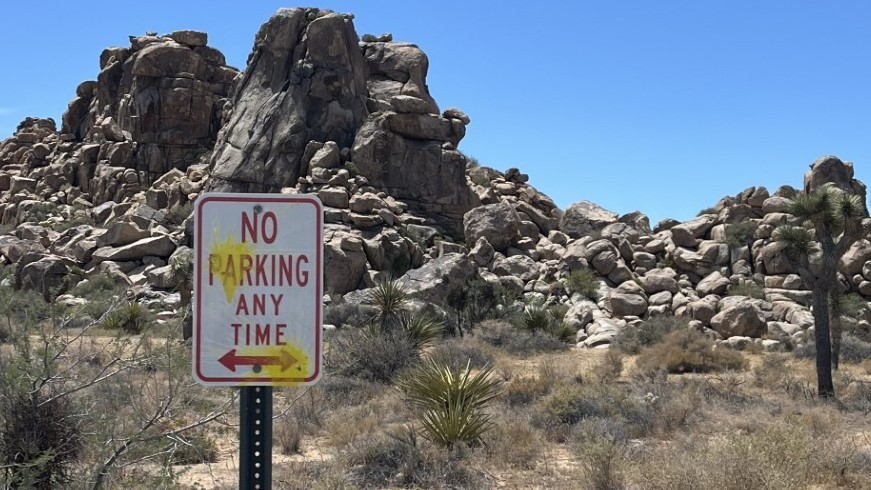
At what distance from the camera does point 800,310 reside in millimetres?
26969

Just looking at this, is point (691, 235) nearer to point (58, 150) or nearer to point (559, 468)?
point (559, 468)

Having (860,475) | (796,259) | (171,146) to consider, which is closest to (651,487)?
(860,475)

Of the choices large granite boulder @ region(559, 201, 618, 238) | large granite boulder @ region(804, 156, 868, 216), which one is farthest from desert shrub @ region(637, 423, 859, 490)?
large granite boulder @ region(559, 201, 618, 238)

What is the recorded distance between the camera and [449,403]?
1033 cm

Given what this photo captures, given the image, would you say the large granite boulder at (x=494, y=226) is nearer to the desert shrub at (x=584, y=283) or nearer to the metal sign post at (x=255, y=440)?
Answer: the desert shrub at (x=584, y=283)

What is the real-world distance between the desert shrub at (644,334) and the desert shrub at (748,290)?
4223 millimetres

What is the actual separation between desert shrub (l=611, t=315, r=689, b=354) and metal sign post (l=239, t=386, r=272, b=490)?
70.6ft

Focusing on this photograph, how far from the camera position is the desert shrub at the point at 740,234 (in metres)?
32.3

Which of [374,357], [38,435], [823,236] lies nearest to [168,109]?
[374,357]

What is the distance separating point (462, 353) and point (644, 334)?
7.84 m

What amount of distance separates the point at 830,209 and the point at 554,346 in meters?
8.94

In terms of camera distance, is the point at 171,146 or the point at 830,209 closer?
the point at 830,209

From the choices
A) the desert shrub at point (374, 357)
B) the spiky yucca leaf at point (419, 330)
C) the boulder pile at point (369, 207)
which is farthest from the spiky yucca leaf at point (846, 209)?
the desert shrub at point (374, 357)

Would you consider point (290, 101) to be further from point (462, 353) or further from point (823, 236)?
point (823, 236)
